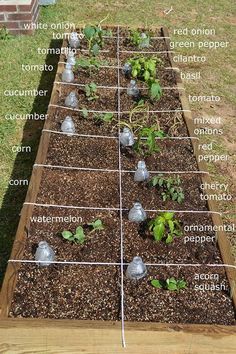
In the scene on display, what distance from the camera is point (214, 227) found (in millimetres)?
3098

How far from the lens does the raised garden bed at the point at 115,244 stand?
2477mm

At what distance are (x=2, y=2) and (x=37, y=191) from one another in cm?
385

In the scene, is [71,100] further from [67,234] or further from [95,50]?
[67,234]

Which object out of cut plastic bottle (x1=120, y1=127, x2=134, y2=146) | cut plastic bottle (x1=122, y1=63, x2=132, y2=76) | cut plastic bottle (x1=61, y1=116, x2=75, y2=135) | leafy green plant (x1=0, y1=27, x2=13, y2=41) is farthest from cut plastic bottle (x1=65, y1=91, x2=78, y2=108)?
leafy green plant (x1=0, y1=27, x2=13, y2=41)

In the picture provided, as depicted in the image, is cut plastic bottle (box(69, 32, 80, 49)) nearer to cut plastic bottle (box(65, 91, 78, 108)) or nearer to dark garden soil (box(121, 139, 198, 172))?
cut plastic bottle (box(65, 91, 78, 108))

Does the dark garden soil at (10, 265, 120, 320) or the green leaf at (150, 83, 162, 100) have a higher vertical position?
the green leaf at (150, 83, 162, 100)

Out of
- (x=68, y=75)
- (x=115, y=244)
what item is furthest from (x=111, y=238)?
(x=68, y=75)

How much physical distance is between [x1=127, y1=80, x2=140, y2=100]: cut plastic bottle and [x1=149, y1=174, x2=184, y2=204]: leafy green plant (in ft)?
4.34

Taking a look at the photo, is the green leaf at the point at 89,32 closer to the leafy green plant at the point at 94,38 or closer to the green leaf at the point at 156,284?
the leafy green plant at the point at 94,38

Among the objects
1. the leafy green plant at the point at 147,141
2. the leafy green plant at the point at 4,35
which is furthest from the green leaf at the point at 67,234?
the leafy green plant at the point at 4,35

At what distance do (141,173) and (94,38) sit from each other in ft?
8.24

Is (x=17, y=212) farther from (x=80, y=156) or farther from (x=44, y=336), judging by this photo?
(x=44, y=336)

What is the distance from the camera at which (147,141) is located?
3.64m

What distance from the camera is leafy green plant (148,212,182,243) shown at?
289 centimetres
